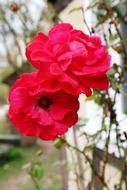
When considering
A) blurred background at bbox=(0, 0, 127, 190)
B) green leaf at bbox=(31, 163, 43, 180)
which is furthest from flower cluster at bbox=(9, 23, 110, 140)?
green leaf at bbox=(31, 163, 43, 180)

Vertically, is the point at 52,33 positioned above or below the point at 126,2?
above

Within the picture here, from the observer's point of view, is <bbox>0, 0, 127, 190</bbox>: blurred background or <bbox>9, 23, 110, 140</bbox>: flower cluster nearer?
<bbox>9, 23, 110, 140</bbox>: flower cluster

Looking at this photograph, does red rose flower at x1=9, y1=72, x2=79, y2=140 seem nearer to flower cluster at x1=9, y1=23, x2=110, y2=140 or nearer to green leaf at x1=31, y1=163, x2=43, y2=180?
flower cluster at x1=9, y1=23, x2=110, y2=140

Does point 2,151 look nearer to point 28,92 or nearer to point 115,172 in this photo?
point 115,172

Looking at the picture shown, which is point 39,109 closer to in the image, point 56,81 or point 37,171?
point 56,81

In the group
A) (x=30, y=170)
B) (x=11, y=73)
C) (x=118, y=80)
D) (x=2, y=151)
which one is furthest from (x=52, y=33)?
(x=11, y=73)

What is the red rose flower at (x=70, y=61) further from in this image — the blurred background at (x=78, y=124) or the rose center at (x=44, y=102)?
the blurred background at (x=78, y=124)

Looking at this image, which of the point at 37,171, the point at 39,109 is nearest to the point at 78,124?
the point at 37,171
